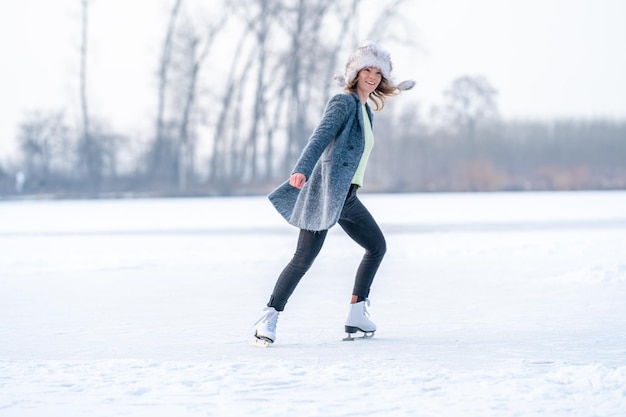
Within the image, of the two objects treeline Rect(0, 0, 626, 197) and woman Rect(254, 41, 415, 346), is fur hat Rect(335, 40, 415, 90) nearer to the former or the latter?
woman Rect(254, 41, 415, 346)

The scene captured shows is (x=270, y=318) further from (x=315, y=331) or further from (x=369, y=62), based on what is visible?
(x=369, y=62)

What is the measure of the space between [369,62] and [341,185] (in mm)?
595

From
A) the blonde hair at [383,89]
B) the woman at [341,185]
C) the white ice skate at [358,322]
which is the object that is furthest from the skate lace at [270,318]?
the blonde hair at [383,89]

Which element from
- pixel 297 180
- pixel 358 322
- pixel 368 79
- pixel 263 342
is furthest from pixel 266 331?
pixel 368 79

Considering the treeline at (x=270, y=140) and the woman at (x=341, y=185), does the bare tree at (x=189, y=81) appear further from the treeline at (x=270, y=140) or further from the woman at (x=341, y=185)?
the woman at (x=341, y=185)

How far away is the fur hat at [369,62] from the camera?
13.5 feet

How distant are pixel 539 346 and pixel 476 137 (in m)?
30.7

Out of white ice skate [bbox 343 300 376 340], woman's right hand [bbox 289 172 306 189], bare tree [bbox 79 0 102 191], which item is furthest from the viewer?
bare tree [bbox 79 0 102 191]

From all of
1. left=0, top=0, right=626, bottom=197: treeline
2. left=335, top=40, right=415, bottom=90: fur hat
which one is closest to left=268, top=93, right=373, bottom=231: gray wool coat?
left=335, top=40, right=415, bottom=90: fur hat

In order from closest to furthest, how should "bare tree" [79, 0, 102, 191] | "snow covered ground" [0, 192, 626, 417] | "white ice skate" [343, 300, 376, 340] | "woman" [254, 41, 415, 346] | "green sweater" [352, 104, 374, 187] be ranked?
"snow covered ground" [0, 192, 626, 417], "woman" [254, 41, 415, 346], "green sweater" [352, 104, 374, 187], "white ice skate" [343, 300, 376, 340], "bare tree" [79, 0, 102, 191]

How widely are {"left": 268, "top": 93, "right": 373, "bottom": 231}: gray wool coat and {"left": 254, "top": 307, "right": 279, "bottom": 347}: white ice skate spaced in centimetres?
44

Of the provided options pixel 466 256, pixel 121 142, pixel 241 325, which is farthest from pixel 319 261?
pixel 121 142

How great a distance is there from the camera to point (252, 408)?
111 inches

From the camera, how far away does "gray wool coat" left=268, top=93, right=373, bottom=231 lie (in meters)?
3.95
